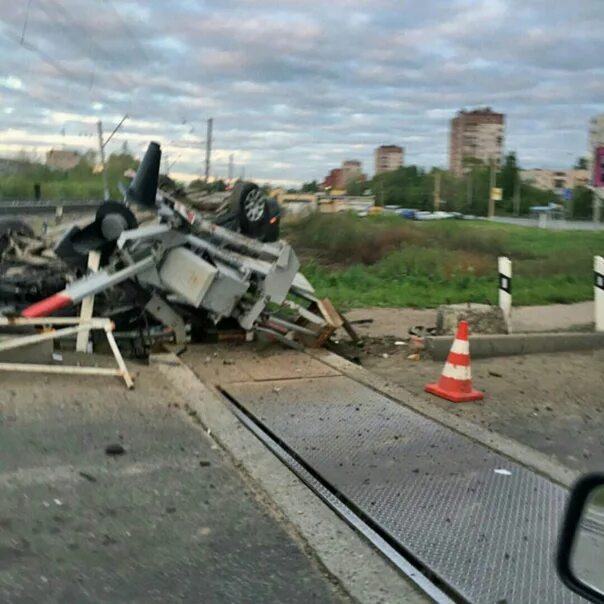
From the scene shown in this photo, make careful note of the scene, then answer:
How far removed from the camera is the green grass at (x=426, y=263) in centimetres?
1575

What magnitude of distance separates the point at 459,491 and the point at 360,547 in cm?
104

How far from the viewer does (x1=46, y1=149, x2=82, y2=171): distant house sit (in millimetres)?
12031

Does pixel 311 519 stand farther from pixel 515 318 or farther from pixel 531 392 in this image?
pixel 515 318

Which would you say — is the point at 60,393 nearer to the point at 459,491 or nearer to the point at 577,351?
the point at 459,491

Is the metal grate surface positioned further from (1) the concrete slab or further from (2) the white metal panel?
(2) the white metal panel

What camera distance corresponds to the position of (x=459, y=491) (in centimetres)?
490

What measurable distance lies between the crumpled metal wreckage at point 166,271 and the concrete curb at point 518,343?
1.62 meters

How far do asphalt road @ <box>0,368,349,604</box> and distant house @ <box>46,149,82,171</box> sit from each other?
21.0ft

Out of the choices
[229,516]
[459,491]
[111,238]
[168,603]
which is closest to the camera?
[168,603]

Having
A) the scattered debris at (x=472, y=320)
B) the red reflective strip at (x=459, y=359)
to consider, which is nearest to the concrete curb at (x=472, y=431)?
the red reflective strip at (x=459, y=359)

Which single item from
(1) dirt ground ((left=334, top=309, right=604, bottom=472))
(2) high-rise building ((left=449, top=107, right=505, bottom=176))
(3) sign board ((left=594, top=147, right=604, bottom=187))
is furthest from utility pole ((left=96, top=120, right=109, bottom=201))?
(2) high-rise building ((left=449, top=107, right=505, bottom=176))

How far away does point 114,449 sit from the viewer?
5461 millimetres

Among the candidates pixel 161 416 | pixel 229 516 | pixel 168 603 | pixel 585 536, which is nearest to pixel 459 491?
pixel 229 516

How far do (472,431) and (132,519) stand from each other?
288cm
